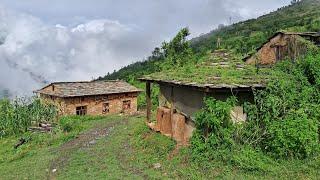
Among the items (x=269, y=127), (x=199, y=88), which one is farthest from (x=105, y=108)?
(x=269, y=127)

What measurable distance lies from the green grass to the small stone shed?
9059 mm

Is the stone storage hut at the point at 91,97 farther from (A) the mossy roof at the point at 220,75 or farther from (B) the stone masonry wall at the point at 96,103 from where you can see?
(A) the mossy roof at the point at 220,75

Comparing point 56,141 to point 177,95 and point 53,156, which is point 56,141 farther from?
point 177,95

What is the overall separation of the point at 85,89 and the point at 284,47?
17.8 metres

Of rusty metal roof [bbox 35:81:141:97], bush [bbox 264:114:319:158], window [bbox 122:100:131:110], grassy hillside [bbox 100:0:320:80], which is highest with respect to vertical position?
grassy hillside [bbox 100:0:320:80]

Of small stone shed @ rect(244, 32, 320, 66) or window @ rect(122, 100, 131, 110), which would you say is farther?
window @ rect(122, 100, 131, 110)

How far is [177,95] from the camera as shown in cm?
1505

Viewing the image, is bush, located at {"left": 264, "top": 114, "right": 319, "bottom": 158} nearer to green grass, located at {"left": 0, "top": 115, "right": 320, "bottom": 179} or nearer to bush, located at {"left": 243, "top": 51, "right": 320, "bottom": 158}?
bush, located at {"left": 243, "top": 51, "right": 320, "bottom": 158}

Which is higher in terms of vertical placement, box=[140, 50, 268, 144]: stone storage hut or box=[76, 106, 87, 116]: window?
box=[140, 50, 268, 144]: stone storage hut

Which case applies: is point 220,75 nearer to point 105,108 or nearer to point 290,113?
point 290,113

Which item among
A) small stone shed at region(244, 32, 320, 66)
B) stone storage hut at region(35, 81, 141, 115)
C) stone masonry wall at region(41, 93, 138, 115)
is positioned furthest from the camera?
stone storage hut at region(35, 81, 141, 115)

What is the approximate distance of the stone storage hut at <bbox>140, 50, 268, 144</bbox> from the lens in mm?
12461

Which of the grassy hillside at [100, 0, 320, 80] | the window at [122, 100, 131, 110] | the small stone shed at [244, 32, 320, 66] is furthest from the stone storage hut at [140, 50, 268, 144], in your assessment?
the grassy hillside at [100, 0, 320, 80]

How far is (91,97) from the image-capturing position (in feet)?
107
